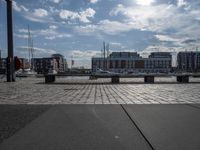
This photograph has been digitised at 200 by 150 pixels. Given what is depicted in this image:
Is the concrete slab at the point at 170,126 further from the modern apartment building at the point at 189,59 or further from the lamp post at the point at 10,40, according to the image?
the modern apartment building at the point at 189,59

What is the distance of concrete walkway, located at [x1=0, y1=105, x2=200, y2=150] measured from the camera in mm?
5801

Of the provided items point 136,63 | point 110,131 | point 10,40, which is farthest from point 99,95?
point 136,63

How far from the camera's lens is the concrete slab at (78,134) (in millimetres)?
5742

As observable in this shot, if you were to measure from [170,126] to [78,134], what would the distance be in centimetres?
237

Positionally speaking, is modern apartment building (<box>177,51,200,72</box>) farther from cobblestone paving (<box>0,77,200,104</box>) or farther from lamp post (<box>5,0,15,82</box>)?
cobblestone paving (<box>0,77,200,104</box>)

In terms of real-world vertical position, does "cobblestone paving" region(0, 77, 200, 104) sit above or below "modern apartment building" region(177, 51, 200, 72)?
below

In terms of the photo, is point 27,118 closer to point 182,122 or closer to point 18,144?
point 18,144

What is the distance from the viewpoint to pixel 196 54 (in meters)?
179

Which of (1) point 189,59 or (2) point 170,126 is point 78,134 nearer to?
(2) point 170,126

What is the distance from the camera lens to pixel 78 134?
6.70 m

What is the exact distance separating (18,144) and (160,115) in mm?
4802

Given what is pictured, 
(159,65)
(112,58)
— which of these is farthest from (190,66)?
(112,58)

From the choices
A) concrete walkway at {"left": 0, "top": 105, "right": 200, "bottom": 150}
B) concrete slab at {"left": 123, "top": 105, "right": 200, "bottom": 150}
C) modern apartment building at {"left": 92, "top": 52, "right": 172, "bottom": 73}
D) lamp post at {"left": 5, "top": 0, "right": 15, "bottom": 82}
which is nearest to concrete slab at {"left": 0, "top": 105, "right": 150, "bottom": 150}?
concrete walkway at {"left": 0, "top": 105, "right": 200, "bottom": 150}

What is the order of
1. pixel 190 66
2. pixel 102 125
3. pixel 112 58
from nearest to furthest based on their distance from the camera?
pixel 102 125
pixel 112 58
pixel 190 66
